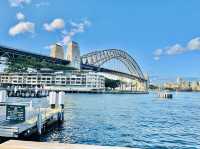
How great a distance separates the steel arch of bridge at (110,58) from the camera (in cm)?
17350

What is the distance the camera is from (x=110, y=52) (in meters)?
178

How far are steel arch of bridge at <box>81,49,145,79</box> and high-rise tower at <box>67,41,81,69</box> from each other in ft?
31.5

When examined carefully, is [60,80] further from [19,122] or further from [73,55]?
[19,122]

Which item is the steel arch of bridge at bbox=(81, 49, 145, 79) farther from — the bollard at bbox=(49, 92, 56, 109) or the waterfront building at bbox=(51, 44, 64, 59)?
the bollard at bbox=(49, 92, 56, 109)

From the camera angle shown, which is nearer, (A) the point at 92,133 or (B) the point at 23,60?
(A) the point at 92,133

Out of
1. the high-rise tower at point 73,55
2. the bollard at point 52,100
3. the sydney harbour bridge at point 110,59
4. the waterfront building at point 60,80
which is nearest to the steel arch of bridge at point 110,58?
the sydney harbour bridge at point 110,59

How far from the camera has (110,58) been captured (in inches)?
6909

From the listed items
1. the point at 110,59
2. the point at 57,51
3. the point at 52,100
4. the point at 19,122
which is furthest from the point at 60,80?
the point at 19,122

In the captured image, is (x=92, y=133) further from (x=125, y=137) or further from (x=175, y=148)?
(x=175, y=148)

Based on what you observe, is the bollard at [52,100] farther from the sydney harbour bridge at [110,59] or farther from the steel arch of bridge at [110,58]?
the steel arch of bridge at [110,58]

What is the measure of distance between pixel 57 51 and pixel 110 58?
27.6 metres

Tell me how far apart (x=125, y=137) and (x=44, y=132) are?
5.05m

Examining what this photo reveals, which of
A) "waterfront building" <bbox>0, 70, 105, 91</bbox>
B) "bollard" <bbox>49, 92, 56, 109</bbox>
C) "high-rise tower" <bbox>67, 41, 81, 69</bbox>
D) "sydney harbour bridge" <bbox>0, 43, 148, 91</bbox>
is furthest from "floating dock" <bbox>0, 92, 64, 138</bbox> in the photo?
"high-rise tower" <bbox>67, 41, 81, 69</bbox>

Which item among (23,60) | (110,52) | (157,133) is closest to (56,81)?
(23,60)
